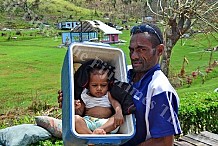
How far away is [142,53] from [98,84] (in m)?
0.32

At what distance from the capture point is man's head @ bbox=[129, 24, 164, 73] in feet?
5.69

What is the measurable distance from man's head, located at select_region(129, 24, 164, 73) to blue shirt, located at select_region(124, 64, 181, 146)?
4 centimetres

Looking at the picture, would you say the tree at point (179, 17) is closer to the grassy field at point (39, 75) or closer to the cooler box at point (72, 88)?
the grassy field at point (39, 75)

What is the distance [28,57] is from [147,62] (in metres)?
21.8

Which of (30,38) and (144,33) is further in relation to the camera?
(30,38)

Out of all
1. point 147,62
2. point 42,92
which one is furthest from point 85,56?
point 42,92

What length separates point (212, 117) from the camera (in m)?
5.54

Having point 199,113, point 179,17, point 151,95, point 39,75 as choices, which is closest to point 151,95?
point 151,95

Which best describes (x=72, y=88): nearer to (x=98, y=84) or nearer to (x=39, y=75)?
(x=98, y=84)

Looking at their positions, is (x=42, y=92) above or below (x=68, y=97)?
below

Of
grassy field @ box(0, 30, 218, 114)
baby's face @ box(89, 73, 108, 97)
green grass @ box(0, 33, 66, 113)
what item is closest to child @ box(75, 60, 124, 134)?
baby's face @ box(89, 73, 108, 97)

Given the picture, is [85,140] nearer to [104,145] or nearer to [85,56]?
[104,145]

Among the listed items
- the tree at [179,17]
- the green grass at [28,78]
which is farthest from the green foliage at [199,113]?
the green grass at [28,78]

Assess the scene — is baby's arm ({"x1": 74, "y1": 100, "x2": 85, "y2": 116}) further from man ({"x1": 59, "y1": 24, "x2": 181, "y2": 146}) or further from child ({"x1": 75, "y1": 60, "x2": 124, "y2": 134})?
man ({"x1": 59, "y1": 24, "x2": 181, "y2": 146})
